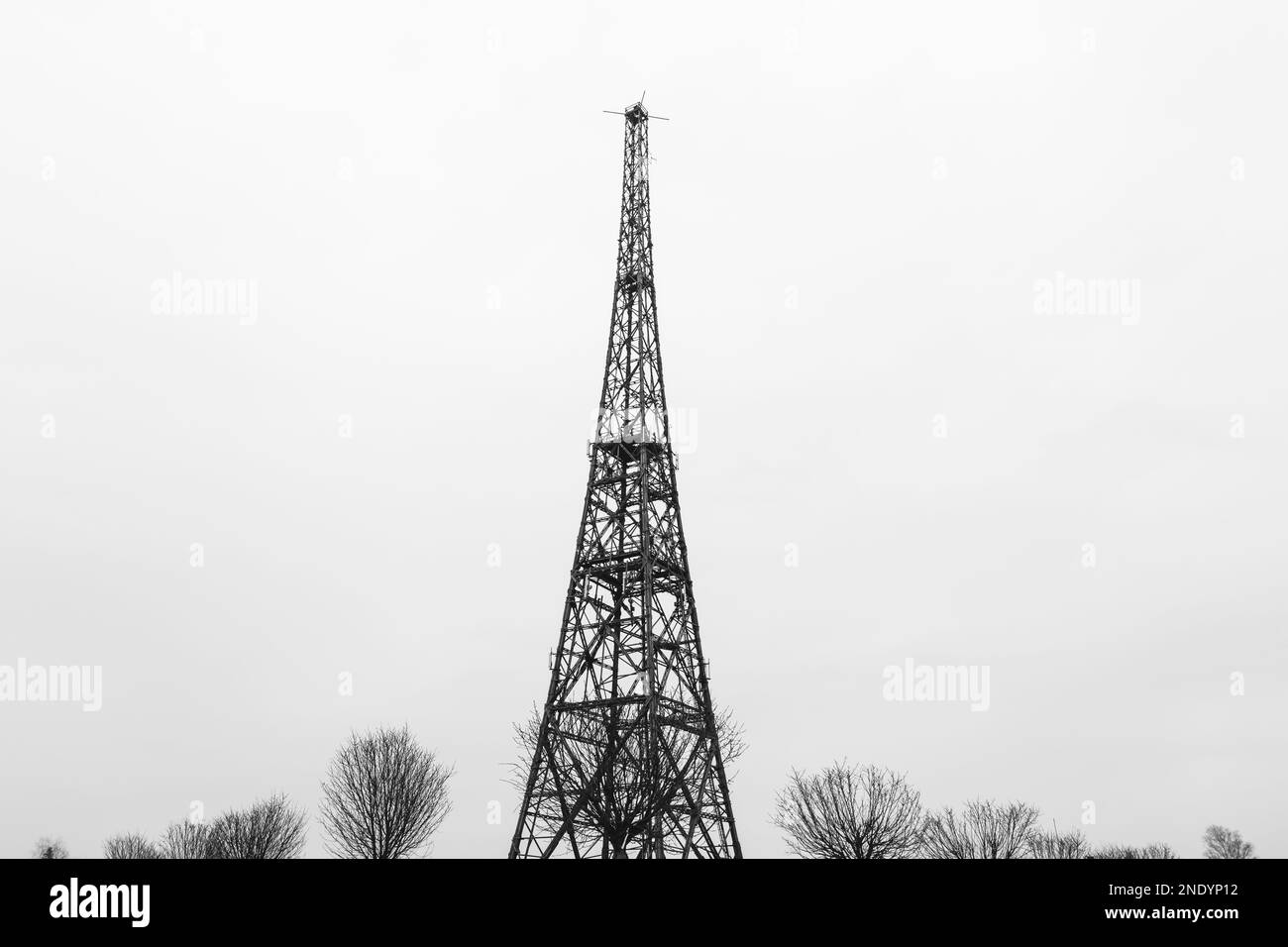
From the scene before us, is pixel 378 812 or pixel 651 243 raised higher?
pixel 651 243
